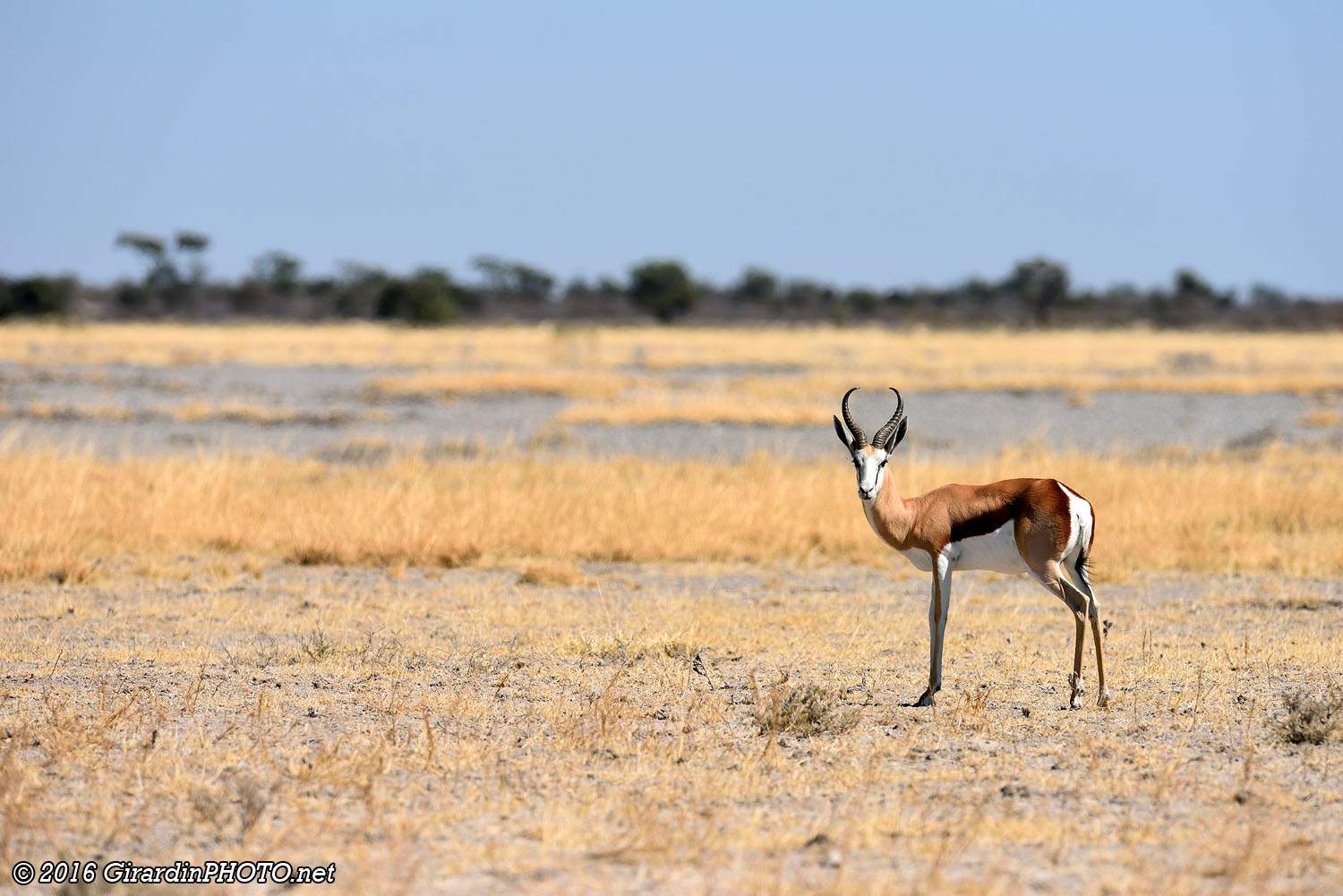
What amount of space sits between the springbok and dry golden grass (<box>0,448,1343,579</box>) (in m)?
5.27

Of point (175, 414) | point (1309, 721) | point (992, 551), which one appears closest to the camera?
point (1309, 721)

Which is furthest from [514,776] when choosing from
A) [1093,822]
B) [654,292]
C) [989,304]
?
[989,304]

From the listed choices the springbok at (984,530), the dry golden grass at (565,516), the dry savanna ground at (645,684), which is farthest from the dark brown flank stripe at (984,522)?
the dry golden grass at (565,516)

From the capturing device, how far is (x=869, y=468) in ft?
23.2

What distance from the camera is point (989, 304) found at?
104 meters

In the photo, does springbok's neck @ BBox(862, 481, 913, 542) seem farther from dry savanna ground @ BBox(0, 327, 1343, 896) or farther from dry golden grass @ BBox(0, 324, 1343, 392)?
dry golden grass @ BBox(0, 324, 1343, 392)

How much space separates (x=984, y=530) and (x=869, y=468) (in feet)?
2.33

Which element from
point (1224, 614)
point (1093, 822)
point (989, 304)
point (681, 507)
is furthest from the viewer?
point (989, 304)

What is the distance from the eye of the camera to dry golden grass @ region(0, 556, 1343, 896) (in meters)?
4.98

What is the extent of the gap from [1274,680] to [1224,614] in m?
2.46

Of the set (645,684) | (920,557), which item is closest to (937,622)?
(920,557)

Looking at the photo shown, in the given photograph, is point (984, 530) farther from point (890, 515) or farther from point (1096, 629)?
point (1096, 629)

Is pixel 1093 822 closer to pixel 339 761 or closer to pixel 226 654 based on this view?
pixel 339 761

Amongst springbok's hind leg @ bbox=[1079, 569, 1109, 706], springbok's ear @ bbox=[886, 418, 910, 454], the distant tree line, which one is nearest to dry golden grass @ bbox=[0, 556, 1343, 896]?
springbok's hind leg @ bbox=[1079, 569, 1109, 706]
